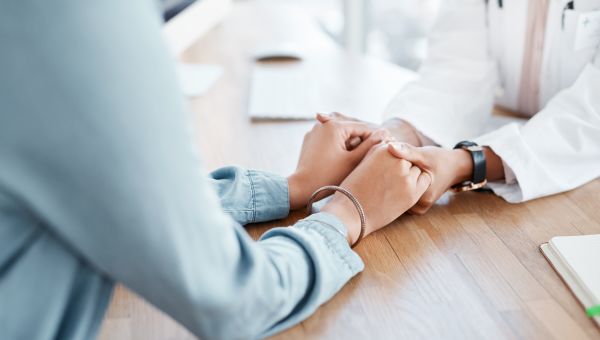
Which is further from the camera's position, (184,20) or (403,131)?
(184,20)

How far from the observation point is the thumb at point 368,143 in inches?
33.9

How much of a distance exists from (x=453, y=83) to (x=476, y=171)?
27cm

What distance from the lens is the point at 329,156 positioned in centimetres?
86

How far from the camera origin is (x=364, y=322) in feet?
2.03

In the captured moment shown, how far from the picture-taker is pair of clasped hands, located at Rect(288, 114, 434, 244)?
30.2 inches

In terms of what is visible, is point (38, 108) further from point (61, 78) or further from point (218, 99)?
point (218, 99)

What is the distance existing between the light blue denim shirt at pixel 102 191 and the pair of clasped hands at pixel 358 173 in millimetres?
243

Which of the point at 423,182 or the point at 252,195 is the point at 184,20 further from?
the point at 423,182

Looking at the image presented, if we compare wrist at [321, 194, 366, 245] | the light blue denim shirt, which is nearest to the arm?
wrist at [321, 194, 366, 245]

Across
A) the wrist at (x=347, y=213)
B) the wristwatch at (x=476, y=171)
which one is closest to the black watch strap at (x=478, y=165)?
the wristwatch at (x=476, y=171)

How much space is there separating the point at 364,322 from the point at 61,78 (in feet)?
1.26

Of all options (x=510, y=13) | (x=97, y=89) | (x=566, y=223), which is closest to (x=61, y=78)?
(x=97, y=89)

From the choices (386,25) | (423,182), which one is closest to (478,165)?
(423,182)

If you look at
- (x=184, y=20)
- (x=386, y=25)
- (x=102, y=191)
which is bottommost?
(x=386, y=25)
